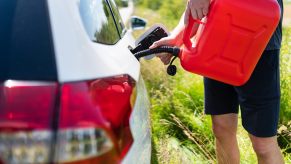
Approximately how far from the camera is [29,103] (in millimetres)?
1344

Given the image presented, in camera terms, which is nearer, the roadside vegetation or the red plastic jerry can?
the red plastic jerry can

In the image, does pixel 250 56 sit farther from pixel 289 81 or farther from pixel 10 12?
pixel 289 81

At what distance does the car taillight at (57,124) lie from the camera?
132 cm

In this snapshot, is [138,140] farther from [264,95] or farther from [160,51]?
[264,95]

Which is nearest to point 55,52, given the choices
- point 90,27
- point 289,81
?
point 90,27

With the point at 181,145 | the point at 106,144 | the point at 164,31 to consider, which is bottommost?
the point at 181,145

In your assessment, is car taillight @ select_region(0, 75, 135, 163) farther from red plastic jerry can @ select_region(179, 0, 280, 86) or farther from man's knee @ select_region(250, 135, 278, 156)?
man's knee @ select_region(250, 135, 278, 156)

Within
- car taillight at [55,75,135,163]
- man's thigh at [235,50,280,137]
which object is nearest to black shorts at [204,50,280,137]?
man's thigh at [235,50,280,137]

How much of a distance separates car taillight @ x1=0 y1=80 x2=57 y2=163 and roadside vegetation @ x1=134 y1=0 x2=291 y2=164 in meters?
2.07

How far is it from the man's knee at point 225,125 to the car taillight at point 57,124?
1.53 m

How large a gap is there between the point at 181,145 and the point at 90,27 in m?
2.42

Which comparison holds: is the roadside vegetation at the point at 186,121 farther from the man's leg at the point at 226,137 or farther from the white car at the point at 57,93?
the white car at the point at 57,93

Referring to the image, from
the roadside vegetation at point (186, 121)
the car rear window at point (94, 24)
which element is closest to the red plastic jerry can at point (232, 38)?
the car rear window at point (94, 24)

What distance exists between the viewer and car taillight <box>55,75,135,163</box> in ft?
4.44
